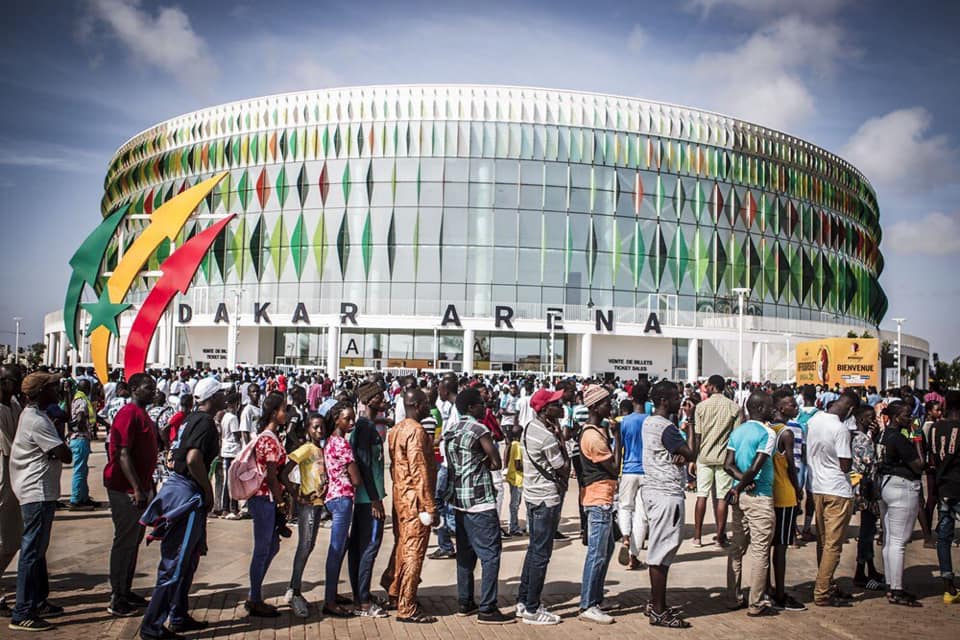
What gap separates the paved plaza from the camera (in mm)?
7371

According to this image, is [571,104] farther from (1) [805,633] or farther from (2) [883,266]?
(1) [805,633]

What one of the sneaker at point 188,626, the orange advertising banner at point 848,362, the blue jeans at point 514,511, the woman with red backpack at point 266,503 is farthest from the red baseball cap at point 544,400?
the orange advertising banner at point 848,362

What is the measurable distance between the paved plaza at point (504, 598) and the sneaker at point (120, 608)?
0.08 m

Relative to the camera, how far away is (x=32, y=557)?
7145mm

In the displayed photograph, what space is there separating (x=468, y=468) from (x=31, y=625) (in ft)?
12.5

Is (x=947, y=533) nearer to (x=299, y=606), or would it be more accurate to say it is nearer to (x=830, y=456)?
(x=830, y=456)

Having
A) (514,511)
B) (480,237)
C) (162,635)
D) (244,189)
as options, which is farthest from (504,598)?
(244,189)

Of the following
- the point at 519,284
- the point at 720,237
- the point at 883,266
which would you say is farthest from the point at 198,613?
the point at 883,266

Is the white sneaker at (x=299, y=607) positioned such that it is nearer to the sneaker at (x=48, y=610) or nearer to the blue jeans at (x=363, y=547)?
the blue jeans at (x=363, y=547)

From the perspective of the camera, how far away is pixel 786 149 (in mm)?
63406

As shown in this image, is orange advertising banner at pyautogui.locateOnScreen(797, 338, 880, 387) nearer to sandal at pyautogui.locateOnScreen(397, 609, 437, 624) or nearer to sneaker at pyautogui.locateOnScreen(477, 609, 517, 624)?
sneaker at pyautogui.locateOnScreen(477, 609, 517, 624)

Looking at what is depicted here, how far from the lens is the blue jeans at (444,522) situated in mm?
10445

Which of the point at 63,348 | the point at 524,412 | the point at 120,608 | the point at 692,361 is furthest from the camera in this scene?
the point at 63,348

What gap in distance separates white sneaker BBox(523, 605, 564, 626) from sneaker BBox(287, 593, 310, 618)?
1969mm
